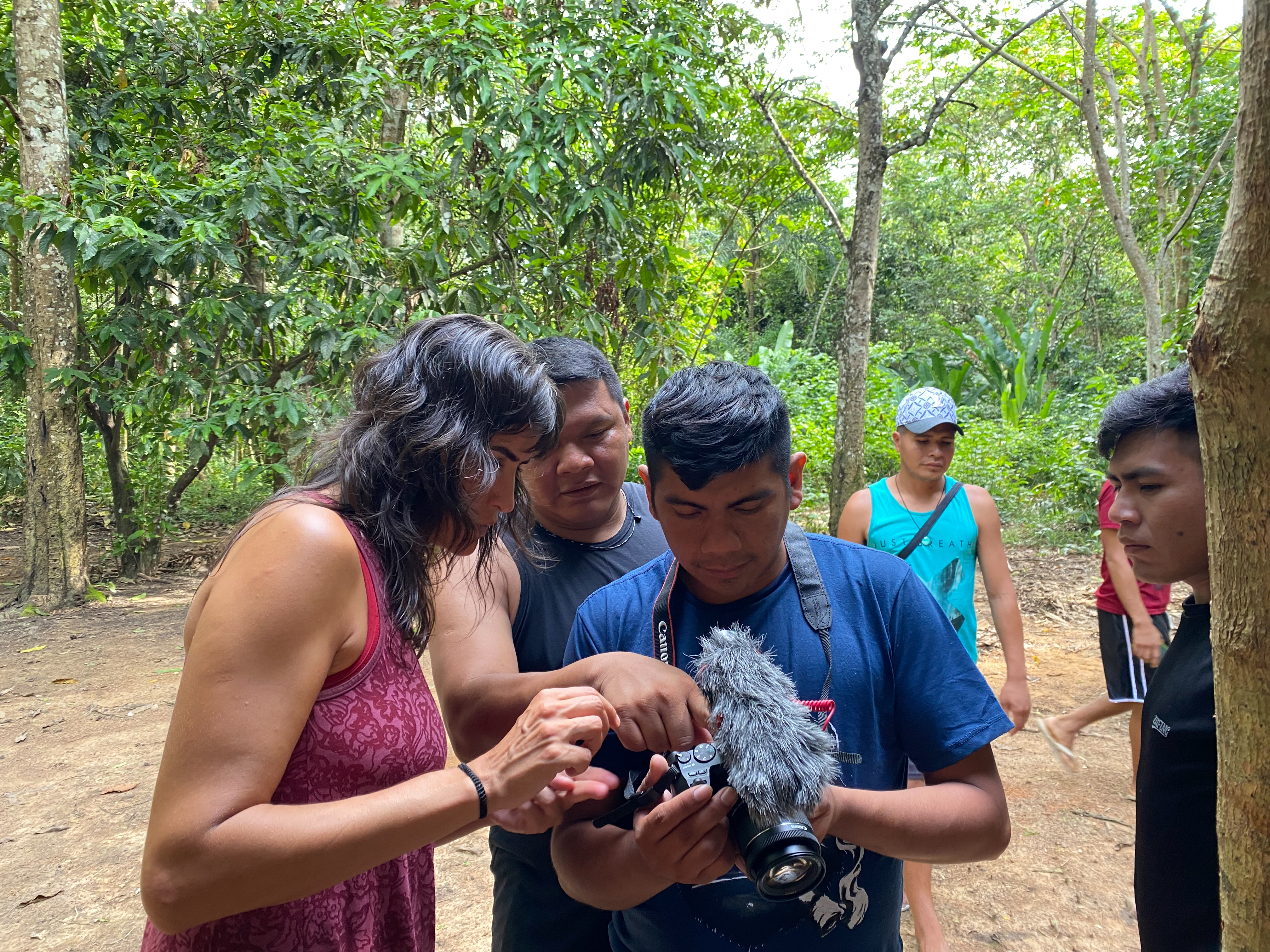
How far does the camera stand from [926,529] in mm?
3391

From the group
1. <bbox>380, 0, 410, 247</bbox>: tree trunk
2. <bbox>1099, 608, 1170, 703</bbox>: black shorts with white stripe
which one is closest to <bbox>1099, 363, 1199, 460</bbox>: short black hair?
<bbox>1099, 608, 1170, 703</bbox>: black shorts with white stripe

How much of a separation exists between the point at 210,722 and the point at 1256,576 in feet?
4.53

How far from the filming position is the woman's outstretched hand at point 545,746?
4.39ft

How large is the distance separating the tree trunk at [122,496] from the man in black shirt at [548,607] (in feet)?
24.6

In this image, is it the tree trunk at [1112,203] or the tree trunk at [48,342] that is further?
the tree trunk at [1112,203]

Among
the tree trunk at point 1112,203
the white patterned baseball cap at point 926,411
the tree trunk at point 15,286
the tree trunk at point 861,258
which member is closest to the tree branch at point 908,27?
the tree trunk at point 861,258

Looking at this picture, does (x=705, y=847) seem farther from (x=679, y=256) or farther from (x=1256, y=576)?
(x=679, y=256)

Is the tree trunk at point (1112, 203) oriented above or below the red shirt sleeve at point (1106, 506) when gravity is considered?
above

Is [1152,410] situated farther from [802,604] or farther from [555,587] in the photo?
[555,587]

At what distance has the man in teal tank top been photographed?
133 inches

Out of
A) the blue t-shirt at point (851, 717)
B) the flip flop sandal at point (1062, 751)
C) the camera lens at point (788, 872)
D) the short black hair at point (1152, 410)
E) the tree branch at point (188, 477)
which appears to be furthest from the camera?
the tree branch at point (188, 477)

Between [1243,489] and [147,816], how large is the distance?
4.66 metres

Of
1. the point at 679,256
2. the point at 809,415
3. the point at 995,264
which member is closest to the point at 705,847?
the point at 679,256

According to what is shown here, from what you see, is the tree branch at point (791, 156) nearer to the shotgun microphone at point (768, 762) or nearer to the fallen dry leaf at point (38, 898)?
the shotgun microphone at point (768, 762)
